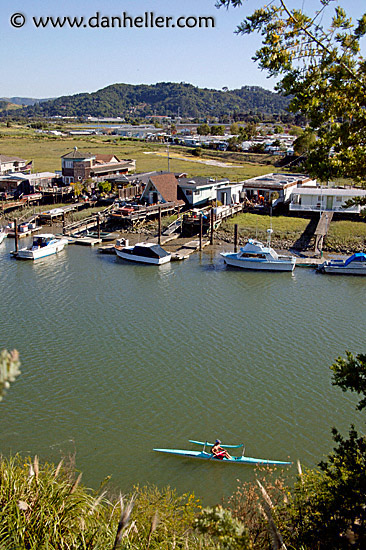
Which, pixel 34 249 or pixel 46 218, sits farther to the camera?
pixel 46 218

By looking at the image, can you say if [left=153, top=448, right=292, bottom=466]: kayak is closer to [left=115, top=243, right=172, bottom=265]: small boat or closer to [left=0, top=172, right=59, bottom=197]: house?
[left=115, top=243, right=172, bottom=265]: small boat

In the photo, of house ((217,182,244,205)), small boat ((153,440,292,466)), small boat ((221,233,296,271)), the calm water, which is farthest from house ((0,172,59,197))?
small boat ((153,440,292,466))

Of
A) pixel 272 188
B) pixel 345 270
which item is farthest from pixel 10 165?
pixel 345 270

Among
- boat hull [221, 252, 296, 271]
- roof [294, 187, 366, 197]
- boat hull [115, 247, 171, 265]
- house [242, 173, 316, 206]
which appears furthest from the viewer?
house [242, 173, 316, 206]

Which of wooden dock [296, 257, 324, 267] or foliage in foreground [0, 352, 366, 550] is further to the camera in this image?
wooden dock [296, 257, 324, 267]

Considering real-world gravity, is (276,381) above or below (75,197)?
below

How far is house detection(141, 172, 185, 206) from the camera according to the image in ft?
165

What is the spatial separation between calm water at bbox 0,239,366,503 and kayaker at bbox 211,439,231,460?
15.4 inches

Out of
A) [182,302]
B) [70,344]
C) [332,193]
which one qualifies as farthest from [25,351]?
[332,193]

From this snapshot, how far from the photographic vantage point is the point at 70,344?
2395cm

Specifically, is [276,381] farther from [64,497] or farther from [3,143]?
[3,143]

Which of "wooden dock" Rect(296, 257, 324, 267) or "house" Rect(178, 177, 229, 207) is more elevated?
"house" Rect(178, 177, 229, 207)

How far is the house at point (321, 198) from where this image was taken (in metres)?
46.6

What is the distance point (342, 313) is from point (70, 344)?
1489 centimetres
